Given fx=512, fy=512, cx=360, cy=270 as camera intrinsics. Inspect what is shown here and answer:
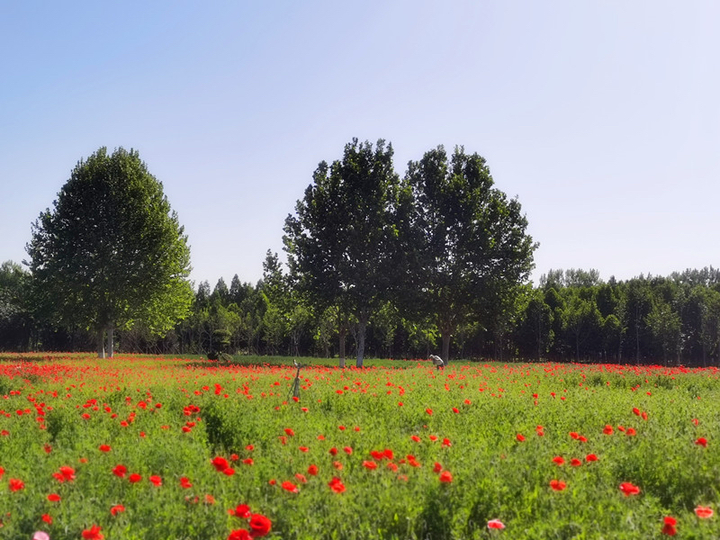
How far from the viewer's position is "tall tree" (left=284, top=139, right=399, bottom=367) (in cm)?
3093

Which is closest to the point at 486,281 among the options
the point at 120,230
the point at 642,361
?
the point at 120,230

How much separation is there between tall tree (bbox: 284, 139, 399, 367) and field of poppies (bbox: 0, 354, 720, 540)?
19832mm

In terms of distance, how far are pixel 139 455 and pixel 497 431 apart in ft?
17.4

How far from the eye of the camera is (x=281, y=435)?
759 cm

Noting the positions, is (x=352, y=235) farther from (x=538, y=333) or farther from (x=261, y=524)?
(x=538, y=333)

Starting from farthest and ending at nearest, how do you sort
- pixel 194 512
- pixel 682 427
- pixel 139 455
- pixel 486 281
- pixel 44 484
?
pixel 486 281 → pixel 682 427 → pixel 139 455 → pixel 44 484 → pixel 194 512

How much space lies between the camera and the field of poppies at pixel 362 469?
471 centimetres

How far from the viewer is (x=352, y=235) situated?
30.7 metres

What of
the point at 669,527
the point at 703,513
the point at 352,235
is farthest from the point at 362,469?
the point at 352,235

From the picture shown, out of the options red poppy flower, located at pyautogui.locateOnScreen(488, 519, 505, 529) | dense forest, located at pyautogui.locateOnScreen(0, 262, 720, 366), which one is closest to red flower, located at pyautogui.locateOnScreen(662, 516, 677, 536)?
red poppy flower, located at pyautogui.locateOnScreen(488, 519, 505, 529)

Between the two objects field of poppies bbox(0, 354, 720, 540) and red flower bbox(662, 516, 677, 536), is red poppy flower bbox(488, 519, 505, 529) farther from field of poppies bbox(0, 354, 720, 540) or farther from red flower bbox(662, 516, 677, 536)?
red flower bbox(662, 516, 677, 536)

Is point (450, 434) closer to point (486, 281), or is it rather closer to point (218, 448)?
point (218, 448)

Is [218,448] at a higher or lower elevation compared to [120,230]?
lower

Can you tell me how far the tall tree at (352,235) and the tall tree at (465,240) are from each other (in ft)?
6.46
